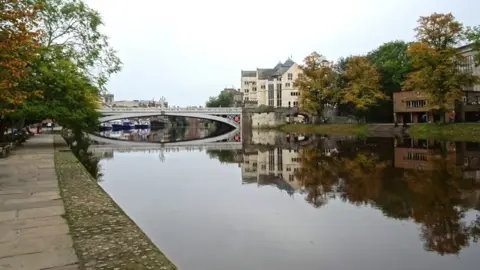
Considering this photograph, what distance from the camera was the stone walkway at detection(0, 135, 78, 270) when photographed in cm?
615

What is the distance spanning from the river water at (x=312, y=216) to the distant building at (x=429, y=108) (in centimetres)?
3730

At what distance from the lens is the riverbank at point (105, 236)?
6246mm

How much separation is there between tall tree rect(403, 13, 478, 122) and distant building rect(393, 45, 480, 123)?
3883 millimetres

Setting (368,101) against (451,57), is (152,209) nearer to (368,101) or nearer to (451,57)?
(451,57)

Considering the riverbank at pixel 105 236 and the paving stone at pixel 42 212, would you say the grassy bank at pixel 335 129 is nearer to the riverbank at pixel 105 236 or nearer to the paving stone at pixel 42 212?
the riverbank at pixel 105 236

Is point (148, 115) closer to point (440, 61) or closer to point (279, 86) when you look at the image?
point (279, 86)

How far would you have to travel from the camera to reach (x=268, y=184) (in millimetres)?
16375

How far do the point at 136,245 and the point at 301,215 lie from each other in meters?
5.22

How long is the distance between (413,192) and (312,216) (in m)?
4.82

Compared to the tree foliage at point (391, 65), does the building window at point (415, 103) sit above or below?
below

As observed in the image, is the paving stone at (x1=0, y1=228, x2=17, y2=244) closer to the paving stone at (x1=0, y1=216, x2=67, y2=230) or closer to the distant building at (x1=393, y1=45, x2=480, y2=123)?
the paving stone at (x1=0, y1=216, x2=67, y2=230)

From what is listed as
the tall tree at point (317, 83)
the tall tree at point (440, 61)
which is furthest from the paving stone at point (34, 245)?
the tall tree at point (317, 83)

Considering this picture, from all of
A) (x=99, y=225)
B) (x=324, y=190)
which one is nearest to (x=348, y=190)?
(x=324, y=190)

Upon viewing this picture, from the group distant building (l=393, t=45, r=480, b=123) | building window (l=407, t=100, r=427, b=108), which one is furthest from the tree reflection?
building window (l=407, t=100, r=427, b=108)
